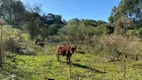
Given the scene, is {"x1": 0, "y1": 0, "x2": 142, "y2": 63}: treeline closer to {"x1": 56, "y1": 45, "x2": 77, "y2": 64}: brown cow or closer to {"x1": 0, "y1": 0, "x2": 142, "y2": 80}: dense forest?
{"x1": 0, "y1": 0, "x2": 142, "y2": 80}: dense forest

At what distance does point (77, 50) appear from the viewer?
25.6 m

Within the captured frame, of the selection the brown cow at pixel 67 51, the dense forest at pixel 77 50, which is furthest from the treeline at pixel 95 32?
the brown cow at pixel 67 51

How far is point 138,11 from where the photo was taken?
152ft

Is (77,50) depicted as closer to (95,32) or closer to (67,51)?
(67,51)

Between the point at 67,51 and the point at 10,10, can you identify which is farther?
the point at 10,10

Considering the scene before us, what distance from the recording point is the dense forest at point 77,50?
11.9m

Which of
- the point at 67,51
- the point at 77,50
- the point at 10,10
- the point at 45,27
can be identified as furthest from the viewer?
the point at 10,10

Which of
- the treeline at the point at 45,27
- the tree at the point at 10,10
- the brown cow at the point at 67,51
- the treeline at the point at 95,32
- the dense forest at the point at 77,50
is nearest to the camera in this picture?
the dense forest at the point at 77,50

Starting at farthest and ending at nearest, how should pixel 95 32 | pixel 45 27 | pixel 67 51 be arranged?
pixel 45 27
pixel 95 32
pixel 67 51

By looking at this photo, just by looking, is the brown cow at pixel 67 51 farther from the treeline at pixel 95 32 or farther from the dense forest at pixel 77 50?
the treeline at pixel 95 32

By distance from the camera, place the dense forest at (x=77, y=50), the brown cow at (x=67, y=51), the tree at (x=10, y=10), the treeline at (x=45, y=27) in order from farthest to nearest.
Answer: the tree at (x=10, y=10), the treeline at (x=45, y=27), the brown cow at (x=67, y=51), the dense forest at (x=77, y=50)

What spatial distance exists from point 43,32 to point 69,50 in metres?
28.4

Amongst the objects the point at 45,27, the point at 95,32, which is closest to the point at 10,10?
the point at 45,27

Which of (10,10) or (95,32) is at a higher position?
(10,10)
